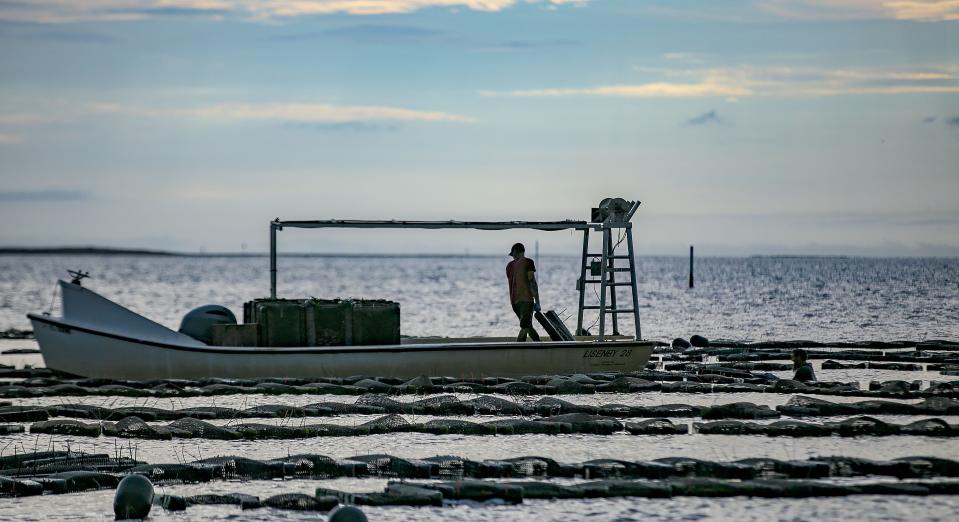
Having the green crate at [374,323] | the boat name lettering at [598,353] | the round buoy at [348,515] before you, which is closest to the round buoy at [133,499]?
the round buoy at [348,515]

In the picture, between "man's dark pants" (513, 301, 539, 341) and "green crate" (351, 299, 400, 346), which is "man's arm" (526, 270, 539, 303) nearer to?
"man's dark pants" (513, 301, 539, 341)

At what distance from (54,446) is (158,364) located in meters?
6.89

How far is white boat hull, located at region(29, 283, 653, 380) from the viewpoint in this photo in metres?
23.5

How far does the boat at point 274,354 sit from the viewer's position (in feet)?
77.3

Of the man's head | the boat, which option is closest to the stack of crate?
the boat

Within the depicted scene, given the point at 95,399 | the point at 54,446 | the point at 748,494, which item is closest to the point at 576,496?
the point at 748,494

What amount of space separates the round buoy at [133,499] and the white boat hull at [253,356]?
34.9ft

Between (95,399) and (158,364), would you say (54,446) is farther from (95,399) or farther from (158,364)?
(158,364)

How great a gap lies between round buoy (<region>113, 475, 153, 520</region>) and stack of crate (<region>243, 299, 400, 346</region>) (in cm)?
1071

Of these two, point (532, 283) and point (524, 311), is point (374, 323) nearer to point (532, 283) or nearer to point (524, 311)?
point (524, 311)

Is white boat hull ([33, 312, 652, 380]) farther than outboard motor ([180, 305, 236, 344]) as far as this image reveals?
No

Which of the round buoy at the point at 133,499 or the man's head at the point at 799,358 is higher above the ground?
the man's head at the point at 799,358

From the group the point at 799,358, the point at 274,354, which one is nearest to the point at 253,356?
the point at 274,354

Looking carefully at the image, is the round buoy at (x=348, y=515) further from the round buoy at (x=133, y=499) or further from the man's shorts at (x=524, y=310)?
the man's shorts at (x=524, y=310)
